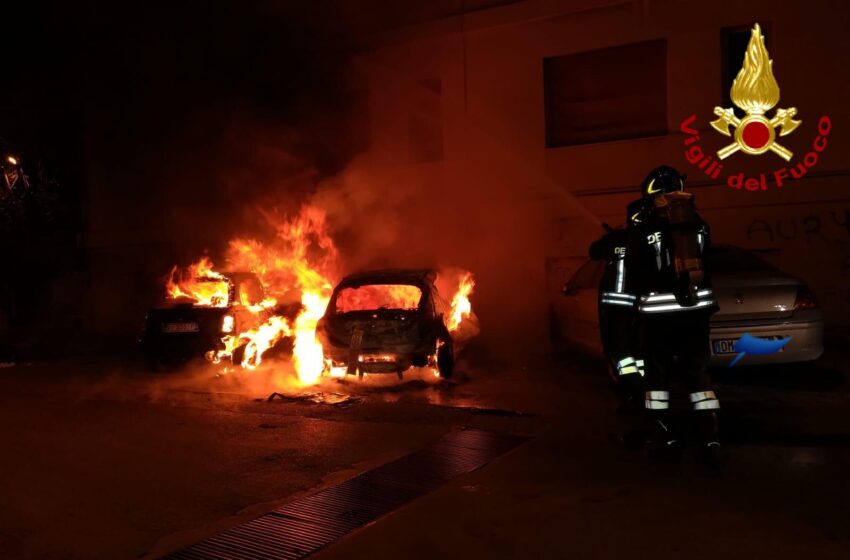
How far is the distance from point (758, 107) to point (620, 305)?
312 inches

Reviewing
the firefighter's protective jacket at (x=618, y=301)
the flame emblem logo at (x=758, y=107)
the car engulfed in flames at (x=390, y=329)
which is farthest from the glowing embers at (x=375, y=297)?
the flame emblem logo at (x=758, y=107)

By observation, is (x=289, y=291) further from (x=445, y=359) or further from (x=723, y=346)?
(x=723, y=346)

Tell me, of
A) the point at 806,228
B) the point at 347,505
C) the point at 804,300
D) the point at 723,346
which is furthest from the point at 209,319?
the point at 806,228

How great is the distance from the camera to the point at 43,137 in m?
19.5

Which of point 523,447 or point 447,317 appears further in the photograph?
point 447,317

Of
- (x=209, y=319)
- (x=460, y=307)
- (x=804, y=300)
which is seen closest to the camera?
(x=804, y=300)

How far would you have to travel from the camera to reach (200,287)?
39.1ft

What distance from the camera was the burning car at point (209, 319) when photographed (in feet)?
35.1

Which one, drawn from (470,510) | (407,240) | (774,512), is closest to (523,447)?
(470,510)

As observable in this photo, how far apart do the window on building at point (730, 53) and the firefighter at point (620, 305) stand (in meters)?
7.84

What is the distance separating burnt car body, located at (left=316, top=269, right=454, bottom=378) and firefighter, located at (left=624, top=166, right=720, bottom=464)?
3.98m

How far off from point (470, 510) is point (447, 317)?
5616 mm

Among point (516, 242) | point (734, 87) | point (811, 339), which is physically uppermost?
point (734, 87)

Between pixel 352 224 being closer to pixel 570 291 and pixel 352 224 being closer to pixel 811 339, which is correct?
pixel 570 291
